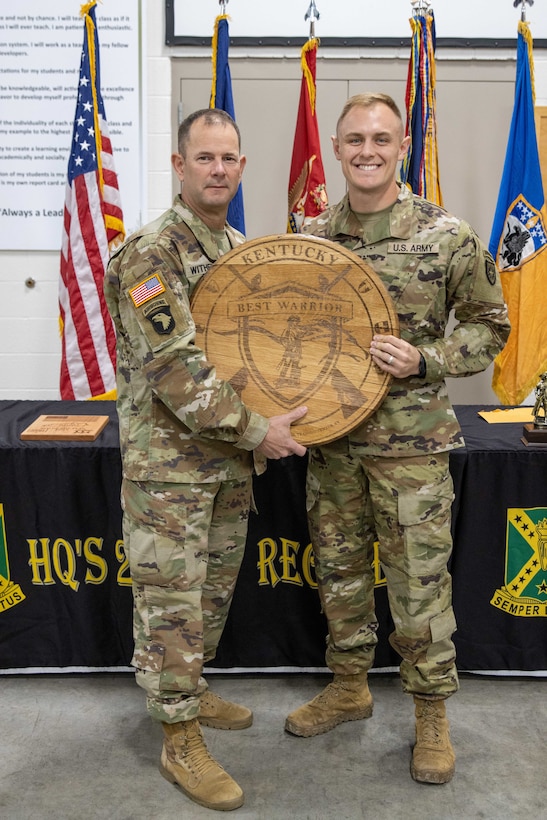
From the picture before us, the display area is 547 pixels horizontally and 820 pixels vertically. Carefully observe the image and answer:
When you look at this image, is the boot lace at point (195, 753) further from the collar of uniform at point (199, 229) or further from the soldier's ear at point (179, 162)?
the soldier's ear at point (179, 162)

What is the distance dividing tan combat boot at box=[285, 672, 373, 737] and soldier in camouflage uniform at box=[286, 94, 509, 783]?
223 mm

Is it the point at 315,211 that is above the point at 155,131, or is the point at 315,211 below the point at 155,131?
below

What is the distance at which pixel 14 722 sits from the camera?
7.38 ft

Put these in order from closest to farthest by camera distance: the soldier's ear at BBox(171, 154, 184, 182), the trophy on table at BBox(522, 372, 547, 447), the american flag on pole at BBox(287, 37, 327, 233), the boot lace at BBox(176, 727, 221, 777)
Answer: the soldier's ear at BBox(171, 154, 184, 182), the boot lace at BBox(176, 727, 221, 777), the trophy on table at BBox(522, 372, 547, 447), the american flag on pole at BBox(287, 37, 327, 233)

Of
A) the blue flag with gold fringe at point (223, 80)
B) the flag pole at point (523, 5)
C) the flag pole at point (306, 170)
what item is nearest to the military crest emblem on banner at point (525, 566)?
the flag pole at point (306, 170)

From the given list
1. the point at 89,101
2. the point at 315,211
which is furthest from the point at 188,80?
the point at 315,211

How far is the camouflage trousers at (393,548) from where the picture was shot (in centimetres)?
194

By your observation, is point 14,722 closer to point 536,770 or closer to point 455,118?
point 536,770

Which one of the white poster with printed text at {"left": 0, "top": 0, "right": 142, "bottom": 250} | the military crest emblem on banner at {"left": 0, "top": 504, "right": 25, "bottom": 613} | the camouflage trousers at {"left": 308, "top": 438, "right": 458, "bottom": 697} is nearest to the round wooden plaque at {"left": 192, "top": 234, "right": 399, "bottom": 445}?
the camouflage trousers at {"left": 308, "top": 438, "right": 458, "bottom": 697}

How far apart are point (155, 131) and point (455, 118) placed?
130 cm

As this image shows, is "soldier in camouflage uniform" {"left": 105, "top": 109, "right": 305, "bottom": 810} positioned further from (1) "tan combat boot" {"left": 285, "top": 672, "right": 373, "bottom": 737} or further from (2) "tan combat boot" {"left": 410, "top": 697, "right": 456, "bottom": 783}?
(2) "tan combat boot" {"left": 410, "top": 697, "right": 456, "bottom": 783}

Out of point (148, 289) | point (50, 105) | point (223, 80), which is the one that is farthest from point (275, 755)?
point (50, 105)

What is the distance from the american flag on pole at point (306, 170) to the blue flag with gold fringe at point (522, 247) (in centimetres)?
72

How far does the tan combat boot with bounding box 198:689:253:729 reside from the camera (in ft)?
7.32
